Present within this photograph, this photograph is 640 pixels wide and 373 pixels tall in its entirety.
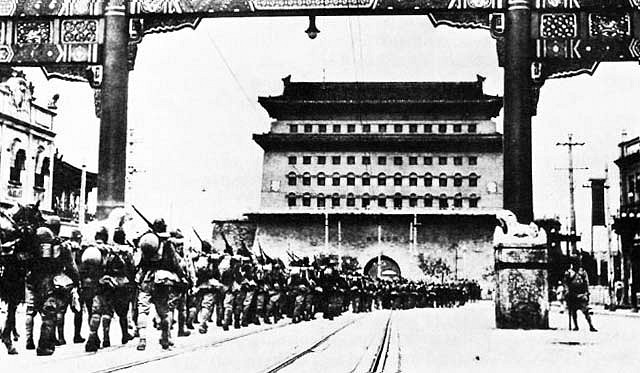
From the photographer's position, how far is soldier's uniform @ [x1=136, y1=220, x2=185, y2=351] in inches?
451

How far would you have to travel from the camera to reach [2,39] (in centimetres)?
1595

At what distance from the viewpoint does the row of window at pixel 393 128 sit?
207 feet

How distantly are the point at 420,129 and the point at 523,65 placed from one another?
48.0 metres

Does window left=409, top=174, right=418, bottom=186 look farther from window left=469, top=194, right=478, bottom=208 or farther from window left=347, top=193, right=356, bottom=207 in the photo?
window left=347, top=193, right=356, bottom=207

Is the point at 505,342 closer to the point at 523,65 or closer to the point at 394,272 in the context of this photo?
the point at 523,65

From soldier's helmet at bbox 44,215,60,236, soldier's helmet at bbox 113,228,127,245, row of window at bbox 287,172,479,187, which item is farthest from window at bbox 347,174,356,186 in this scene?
soldier's helmet at bbox 44,215,60,236

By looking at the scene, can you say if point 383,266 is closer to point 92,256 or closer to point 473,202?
point 473,202

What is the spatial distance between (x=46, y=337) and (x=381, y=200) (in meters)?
56.5

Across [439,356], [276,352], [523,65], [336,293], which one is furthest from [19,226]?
[336,293]

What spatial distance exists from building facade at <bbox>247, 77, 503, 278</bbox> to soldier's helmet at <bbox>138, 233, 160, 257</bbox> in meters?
50.2

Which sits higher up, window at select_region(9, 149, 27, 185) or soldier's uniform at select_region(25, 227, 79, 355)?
window at select_region(9, 149, 27, 185)

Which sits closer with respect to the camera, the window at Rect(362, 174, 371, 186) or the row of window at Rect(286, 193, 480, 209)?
the window at Rect(362, 174, 371, 186)

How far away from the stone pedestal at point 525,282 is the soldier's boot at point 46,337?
7.36m

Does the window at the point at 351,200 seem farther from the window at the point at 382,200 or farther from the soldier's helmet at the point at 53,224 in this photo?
the soldier's helmet at the point at 53,224
